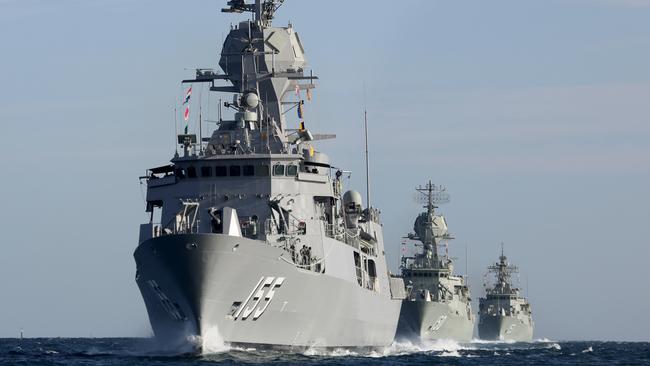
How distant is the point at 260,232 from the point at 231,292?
5.43 meters

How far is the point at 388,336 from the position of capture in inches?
2331

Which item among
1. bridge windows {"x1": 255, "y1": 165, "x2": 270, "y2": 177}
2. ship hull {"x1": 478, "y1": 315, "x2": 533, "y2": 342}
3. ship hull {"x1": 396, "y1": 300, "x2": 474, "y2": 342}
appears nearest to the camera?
bridge windows {"x1": 255, "y1": 165, "x2": 270, "y2": 177}

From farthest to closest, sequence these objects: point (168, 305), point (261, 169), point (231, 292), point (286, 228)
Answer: point (261, 169) < point (286, 228) < point (168, 305) < point (231, 292)

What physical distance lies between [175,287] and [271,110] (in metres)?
14.4

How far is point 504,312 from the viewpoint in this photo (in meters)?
124

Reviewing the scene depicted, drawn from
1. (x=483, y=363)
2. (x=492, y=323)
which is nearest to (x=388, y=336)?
(x=483, y=363)

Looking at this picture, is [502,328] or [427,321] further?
[502,328]

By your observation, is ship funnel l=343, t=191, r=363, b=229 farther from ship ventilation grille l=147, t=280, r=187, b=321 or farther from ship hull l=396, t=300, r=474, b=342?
ship hull l=396, t=300, r=474, b=342

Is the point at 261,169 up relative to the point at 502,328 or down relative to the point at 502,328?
up

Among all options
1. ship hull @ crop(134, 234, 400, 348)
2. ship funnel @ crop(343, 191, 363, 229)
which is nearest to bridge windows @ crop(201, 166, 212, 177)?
ship hull @ crop(134, 234, 400, 348)

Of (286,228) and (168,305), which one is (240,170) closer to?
(286,228)

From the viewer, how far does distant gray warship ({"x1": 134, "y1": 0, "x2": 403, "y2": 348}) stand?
3994cm

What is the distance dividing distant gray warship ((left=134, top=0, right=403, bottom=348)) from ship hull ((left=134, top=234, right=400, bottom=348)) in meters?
0.04

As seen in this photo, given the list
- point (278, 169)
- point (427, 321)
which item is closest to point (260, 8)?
point (278, 169)
